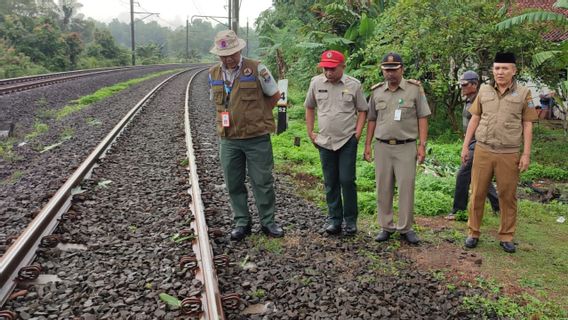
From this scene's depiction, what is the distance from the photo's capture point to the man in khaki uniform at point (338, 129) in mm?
4785

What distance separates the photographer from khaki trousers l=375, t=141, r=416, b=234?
15.8 feet

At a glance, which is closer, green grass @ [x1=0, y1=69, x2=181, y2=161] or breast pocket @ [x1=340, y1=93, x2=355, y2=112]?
breast pocket @ [x1=340, y1=93, x2=355, y2=112]

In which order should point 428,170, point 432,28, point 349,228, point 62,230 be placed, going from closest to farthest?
point 62,230
point 349,228
point 428,170
point 432,28

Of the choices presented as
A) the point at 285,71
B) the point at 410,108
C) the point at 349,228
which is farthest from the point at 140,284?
the point at 285,71

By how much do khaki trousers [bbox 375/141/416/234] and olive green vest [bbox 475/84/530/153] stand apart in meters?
0.72

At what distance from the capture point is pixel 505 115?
14.8 feet

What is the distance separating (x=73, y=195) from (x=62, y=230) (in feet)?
3.53

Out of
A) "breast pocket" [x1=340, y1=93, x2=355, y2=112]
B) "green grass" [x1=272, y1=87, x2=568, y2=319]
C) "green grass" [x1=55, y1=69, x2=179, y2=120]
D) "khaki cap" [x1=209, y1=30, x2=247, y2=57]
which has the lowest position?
"green grass" [x1=272, y1=87, x2=568, y2=319]

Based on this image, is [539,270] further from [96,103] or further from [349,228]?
[96,103]

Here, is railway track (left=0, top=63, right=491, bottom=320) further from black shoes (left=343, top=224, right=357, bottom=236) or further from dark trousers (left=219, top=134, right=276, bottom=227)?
dark trousers (left=219, top=134, right=276, bottom=227)

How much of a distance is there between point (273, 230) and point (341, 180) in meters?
0.86

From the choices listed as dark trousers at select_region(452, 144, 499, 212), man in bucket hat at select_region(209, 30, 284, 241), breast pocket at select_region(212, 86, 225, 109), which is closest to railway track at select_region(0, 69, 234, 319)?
man in bucket hat at select_region(209, 30, 284, 241)

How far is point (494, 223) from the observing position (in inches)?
225

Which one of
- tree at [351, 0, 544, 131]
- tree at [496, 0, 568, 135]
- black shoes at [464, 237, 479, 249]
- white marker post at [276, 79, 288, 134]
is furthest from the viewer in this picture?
white marker post at [276, 79, 288, 134]
